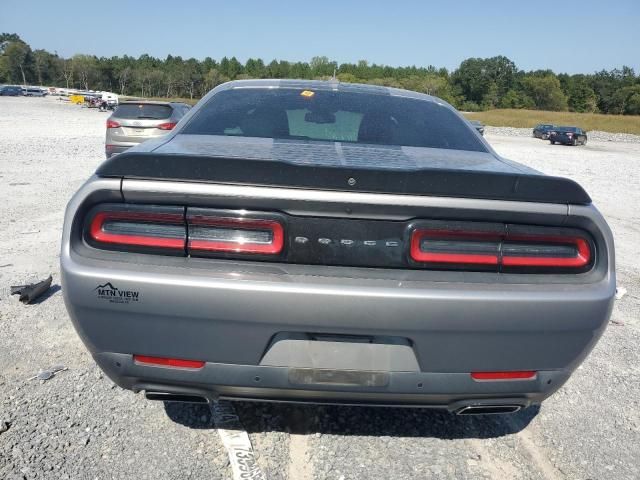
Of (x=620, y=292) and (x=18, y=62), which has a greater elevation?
(x=18, y=62)

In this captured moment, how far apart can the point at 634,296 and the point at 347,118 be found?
3479 millimetres

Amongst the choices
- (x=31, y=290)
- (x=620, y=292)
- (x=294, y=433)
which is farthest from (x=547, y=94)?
(x=294, y=433)

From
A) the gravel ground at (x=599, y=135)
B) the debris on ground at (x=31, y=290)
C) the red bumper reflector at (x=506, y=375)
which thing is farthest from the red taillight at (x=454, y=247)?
A: the gravel ground at (x=599, y=135)

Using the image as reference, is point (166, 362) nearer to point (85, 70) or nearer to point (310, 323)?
point (310, 323)

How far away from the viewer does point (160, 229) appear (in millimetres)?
1921

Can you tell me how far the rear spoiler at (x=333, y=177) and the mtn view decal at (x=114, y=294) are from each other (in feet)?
1.35

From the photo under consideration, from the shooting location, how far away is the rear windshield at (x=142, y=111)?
11.3m

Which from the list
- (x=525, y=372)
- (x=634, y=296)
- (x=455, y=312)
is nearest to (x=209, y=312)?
(x=455, y=312)

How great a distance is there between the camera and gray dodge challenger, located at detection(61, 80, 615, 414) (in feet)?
6.04

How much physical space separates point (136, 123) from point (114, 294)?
33.5 ft

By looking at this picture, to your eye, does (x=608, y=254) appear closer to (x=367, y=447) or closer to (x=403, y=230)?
(x=403, y=230)

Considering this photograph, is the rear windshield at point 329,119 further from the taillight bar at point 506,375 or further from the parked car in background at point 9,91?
the parked car in background at point 9,91

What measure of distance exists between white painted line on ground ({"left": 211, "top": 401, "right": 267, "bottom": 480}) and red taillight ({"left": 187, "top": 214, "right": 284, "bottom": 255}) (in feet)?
3.16

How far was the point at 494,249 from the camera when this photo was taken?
6.44 feet
